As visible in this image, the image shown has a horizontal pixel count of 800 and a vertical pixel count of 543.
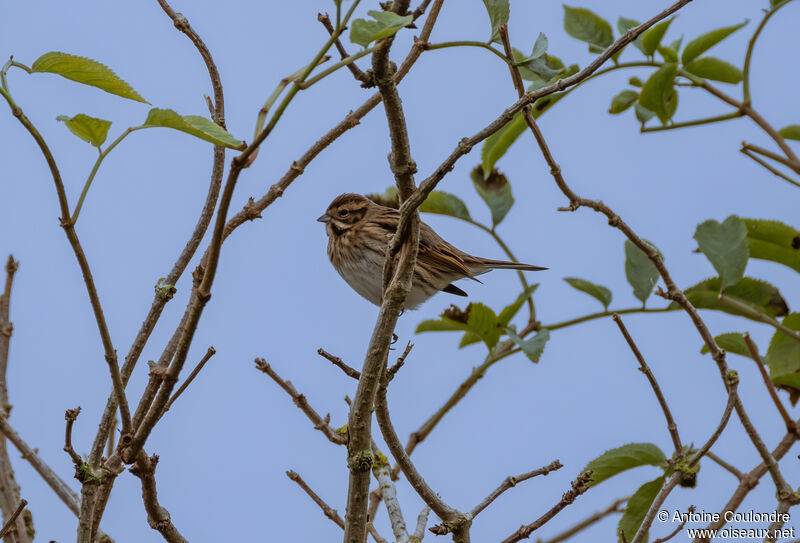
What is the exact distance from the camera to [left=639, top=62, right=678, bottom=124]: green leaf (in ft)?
11.0

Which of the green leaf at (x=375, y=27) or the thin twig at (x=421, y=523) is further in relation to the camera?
the thin twig at (x=421, y=523)

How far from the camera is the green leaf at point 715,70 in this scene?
353 cm

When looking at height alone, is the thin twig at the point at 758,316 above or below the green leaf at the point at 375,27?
above

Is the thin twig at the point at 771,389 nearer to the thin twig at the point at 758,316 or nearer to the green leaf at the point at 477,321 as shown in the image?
the thin twig at the point at 758,316

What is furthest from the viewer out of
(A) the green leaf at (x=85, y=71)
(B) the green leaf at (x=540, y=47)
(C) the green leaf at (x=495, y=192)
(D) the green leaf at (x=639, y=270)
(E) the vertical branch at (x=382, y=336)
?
(C) the green leaf at (x=495, y=192)

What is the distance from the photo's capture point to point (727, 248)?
317cm

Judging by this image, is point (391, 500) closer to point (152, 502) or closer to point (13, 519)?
point (152, 502)

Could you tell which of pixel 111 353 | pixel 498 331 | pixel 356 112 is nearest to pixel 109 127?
pixel 111 353

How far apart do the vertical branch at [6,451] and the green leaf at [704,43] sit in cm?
263

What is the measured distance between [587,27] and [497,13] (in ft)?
4.78

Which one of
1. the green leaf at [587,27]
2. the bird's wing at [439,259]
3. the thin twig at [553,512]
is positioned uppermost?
the bird's wing at [439,259]

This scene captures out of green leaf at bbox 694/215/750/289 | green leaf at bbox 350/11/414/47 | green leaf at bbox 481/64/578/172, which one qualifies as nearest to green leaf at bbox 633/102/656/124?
green leaf at bbox 481/64/578/172

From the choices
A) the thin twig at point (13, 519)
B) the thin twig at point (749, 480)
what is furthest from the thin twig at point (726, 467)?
the thin twig at point (13, 519)

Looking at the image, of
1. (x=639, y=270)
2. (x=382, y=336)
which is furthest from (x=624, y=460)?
(x=382, y=336)
